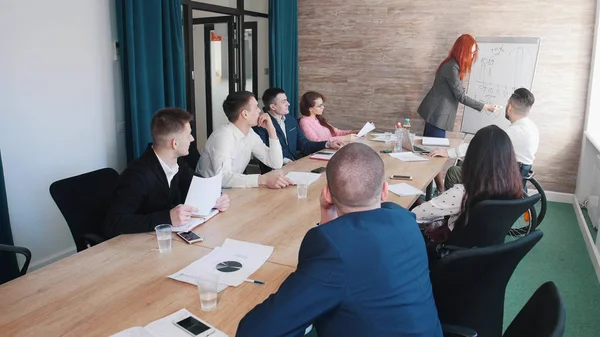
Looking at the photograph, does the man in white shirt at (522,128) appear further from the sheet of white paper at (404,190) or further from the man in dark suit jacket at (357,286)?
the man in dark suit jacket at (357,286)

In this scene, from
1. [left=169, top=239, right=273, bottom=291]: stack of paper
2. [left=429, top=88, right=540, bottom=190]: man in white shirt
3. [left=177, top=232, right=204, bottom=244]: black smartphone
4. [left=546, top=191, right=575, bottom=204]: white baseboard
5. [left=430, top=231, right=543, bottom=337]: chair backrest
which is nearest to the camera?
[left=430, top=231, right=543, bottom=337]: chair backrest

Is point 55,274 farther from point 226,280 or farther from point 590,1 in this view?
point 590,1

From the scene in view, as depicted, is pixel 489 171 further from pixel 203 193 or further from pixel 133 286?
pixel 133 286

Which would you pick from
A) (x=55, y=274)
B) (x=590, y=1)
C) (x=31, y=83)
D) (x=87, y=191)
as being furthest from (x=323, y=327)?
(x=590, y=1)

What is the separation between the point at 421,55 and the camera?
561 centimetres

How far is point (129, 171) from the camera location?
7.25ft

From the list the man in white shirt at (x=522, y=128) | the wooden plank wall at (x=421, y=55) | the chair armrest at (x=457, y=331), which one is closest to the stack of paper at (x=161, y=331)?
the chair armrest at (x=457, y=331)

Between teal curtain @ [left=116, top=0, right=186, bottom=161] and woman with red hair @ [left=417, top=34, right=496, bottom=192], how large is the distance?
262 centimetres

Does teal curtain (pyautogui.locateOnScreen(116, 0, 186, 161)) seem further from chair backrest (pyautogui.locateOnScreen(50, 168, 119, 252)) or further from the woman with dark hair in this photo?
the woman with dark hair

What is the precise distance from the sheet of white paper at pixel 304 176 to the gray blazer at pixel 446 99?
2.36 m

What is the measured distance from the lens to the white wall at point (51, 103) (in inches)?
119

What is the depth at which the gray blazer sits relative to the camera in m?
4.80

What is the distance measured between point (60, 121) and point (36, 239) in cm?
86

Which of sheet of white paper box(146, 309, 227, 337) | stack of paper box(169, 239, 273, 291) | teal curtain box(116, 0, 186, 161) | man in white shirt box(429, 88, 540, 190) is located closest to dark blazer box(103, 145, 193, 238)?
stack of paper box(169, 239, 273, 291)
